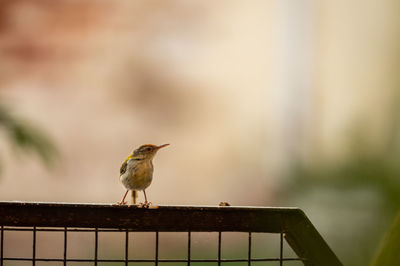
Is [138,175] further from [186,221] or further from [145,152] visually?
[186,221]

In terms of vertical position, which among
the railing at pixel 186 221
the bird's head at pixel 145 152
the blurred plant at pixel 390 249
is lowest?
the railing at pixel 186 221

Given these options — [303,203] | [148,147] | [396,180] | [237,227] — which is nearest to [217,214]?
[237,227]

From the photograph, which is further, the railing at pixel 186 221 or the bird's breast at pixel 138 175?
the bird's breast at pixel 138 175

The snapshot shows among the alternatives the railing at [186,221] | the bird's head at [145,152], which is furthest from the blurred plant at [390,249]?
the bird's head at [145,152]

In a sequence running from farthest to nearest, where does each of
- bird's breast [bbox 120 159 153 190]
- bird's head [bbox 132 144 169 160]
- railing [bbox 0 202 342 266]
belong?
1. bird's head [bbox 132 144 169 160]
2. bird's breast [bbox 120 159 153 190]
3. railing [bbox 0 202 342 266]

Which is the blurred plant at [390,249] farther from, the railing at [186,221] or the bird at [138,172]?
the bird at [138,172]

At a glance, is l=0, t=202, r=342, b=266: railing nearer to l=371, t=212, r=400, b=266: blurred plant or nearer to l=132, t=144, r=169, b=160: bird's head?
l=371, t=212, r=400, b=266: blurred plant

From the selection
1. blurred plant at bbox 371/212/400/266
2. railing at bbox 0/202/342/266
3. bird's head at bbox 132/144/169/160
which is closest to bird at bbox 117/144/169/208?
bird's head at bbox 132/144/169/160

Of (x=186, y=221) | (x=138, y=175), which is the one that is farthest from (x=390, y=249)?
(x=138, y=175)

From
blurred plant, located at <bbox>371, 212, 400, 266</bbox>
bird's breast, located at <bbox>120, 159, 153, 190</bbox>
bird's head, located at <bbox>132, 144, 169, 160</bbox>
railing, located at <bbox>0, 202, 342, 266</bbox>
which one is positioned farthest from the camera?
bird's head, located at <bbox>132, 144, 169, 160</bbox>

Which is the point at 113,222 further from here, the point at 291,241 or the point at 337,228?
the point at 337,228

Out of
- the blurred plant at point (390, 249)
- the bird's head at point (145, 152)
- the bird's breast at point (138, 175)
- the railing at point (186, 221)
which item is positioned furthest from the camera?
the bird's head at point (145, 152)

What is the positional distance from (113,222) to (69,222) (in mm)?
76

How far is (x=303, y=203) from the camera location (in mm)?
2340
